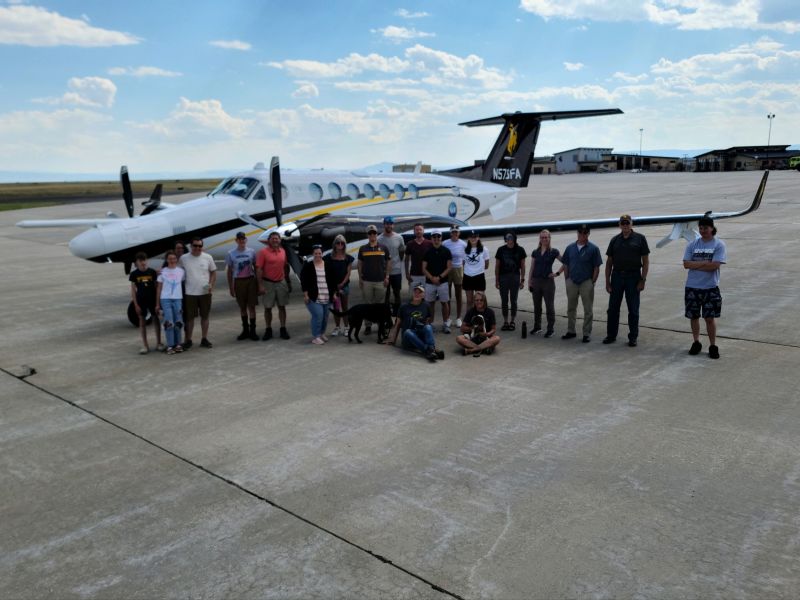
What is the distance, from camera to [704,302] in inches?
333

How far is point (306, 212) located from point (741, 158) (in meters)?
133

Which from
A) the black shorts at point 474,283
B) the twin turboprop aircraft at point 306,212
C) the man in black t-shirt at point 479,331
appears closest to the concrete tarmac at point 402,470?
the man in black t-shirt at point 479,331

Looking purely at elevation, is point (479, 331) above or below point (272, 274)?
below

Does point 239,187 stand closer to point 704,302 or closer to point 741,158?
point 704,302

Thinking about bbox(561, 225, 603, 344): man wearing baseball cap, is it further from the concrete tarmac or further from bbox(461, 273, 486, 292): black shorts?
bbox(461, 273, 486, 292): black shorts

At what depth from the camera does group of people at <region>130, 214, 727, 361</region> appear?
8.88 meters

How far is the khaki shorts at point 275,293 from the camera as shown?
32.7ft

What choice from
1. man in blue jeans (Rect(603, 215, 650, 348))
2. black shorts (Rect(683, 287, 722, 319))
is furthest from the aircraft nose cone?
black shorts (Rect(683, 287, 722, 319))

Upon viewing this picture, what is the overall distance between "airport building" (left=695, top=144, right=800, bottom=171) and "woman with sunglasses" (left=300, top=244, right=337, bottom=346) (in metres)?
128

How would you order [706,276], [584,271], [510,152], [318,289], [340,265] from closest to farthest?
[706,276], [584,271], [318,289], [340,265], [510,152]

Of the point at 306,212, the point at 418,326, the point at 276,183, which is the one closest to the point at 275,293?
the point at 418,326

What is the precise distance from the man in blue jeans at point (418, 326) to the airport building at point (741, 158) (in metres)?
128

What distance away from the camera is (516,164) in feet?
60.7

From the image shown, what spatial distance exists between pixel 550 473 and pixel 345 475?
1.76 metres
